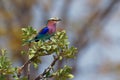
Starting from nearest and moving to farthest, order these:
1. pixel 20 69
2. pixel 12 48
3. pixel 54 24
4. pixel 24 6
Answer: pixel 20 69 → pixel 54 24 → pixel 12 48 → pixel 24 6

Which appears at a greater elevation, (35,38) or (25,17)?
(25,17)

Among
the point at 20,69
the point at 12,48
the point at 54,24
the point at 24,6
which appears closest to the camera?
the point at 20,69

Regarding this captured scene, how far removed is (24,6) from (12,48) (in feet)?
4.52

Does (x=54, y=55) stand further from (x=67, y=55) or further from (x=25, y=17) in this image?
(x=25, y=17)

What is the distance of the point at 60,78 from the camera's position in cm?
237

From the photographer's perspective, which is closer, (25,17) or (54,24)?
(54,24)

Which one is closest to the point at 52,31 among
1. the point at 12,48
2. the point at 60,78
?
the point at 60,78

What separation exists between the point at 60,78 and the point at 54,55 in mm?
139

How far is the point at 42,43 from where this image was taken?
91.7 inches

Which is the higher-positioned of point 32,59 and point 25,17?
point 25,17

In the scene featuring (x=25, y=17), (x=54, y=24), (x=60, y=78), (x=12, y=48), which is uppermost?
(x=25, y=17)

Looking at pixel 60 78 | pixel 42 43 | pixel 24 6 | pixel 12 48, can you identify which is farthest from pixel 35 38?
pixel 24 6

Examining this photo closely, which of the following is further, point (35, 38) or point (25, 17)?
point (25, 17)

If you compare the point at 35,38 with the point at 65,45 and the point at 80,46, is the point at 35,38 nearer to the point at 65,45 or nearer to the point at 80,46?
the point at 65,45
